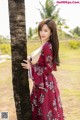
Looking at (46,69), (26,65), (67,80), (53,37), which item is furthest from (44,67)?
(67,80)

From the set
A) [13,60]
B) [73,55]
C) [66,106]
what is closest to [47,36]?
[13,60]

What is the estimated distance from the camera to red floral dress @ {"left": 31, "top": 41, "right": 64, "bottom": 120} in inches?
150

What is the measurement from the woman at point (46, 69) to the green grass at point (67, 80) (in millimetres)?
1618

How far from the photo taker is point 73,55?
1143 centimetres

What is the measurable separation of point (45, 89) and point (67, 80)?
4.29 metres

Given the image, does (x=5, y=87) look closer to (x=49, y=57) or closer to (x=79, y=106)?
(x=79, y=106)

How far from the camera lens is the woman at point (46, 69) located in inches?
150

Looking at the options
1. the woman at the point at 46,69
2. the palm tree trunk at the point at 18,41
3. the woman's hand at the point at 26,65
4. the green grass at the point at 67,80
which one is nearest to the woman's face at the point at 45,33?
the woman at the point at 46,69

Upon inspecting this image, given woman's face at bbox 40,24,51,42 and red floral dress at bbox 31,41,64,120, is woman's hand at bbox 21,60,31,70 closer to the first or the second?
red floral dress at bbox 31,41,64,120

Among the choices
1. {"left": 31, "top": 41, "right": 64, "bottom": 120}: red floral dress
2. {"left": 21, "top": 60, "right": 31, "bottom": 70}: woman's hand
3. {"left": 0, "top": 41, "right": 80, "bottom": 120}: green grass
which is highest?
{"left": 21, "top": 60, "right": 31, "bottom": 70}: woman's hand

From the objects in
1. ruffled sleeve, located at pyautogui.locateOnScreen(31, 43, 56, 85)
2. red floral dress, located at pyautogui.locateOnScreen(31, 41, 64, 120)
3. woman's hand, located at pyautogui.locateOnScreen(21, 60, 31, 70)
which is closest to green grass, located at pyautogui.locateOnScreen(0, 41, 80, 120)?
red floral dress, located at pyautogui.locateOnScreen(31, 41, 64, 120)

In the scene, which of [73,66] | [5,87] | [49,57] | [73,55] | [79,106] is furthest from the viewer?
[73,55]

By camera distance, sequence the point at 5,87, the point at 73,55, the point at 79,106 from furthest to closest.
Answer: the point at 73,55 < the point at 5,87 < the point at 79,106

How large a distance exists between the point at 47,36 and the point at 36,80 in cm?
45
